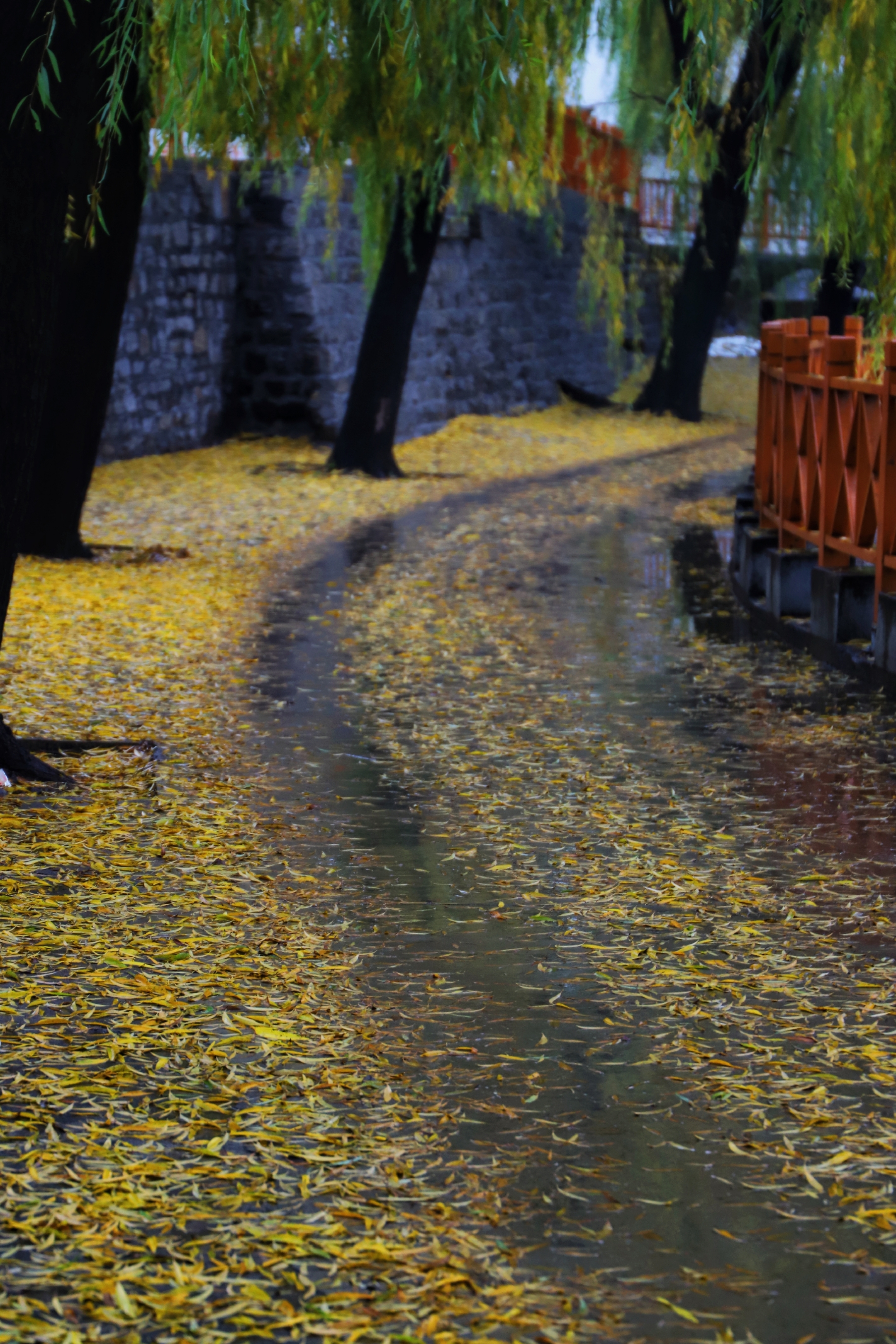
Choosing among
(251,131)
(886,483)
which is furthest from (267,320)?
(886,483)

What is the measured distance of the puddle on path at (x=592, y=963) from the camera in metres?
2.91

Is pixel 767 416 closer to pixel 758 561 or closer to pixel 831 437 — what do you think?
pixel 758 561

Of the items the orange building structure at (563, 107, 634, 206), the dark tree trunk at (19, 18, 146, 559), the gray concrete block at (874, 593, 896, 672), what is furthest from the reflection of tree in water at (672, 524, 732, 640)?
the orange building structure at (563, 107, 634, 206)

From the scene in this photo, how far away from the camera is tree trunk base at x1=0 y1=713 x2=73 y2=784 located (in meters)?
5.90

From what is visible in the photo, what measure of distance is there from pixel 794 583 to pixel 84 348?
15.1 feet

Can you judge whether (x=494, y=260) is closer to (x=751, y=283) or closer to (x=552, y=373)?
(x=552, y=373)

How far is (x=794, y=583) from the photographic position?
938cm

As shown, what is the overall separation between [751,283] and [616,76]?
669 centimetres

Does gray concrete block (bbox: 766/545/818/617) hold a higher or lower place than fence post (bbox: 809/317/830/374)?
lower

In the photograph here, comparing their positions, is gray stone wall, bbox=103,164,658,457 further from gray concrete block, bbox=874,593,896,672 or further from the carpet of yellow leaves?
gray concrete block, bbox=874,593,896,672

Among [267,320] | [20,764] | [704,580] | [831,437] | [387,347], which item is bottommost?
[20,764]

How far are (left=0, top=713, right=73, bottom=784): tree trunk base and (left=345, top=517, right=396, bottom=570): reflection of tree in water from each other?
546 cm

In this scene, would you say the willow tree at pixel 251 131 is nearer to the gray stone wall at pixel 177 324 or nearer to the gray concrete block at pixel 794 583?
the gray stone wall at pixel 177 324

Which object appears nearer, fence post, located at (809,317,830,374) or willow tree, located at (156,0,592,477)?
willow tree, located at (156,0,592,477)
